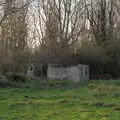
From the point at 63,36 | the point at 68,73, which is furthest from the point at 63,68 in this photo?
the point at 63,36

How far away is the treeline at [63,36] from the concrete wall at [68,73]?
2087 millimetres

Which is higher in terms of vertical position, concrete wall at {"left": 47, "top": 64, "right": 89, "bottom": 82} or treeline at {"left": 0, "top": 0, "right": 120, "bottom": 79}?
treeline at {"left": 0, "top": 0, "right": 120, "bottom": 79}

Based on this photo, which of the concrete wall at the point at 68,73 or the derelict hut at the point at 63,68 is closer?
the concrete wall at the point at 68,73

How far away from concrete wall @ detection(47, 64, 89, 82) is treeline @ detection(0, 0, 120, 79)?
6.85 ft

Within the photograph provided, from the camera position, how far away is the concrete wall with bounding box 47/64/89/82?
28355mm

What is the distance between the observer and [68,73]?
2873 cm

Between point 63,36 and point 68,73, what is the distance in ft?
34.0

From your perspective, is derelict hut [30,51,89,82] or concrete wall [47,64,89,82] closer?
concrete wall [47,64,89,82]

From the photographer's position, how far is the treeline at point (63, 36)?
2842 cm

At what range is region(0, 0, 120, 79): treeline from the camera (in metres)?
28.4

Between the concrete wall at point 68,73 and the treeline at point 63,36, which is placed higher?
the treeline at point 63,36

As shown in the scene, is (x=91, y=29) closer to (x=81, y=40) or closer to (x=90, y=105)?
(x=81, y=40)

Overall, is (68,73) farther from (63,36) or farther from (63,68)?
(63,36)

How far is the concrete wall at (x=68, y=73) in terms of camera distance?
28355 mm
